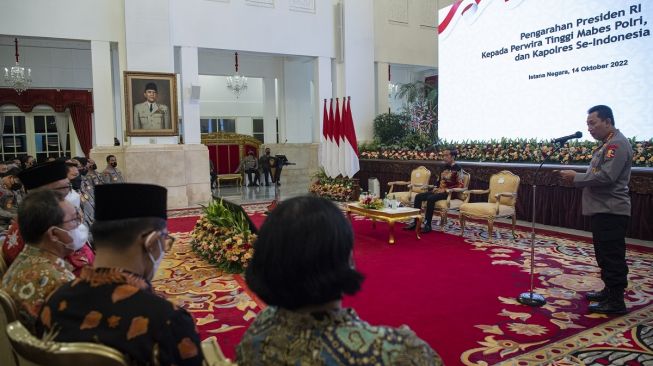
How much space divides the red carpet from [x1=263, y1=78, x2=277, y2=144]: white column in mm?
9604

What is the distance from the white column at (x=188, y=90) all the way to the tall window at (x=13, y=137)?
6.86 meters

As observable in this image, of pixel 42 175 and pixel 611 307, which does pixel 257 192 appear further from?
pixel 611 307

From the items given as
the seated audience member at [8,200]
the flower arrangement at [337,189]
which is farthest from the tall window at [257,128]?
the seated audience member at [8,200]

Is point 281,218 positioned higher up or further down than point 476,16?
further down

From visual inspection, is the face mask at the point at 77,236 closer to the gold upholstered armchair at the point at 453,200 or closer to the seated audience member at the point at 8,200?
the seated audience member at the point at 8,200

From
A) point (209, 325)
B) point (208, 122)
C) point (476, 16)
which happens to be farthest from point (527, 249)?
point (208, 122)

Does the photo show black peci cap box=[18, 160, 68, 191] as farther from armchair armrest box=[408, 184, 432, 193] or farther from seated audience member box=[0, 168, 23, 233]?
armchair armrest box=[408, 184, 432, 193]

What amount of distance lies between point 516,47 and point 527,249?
174 inches

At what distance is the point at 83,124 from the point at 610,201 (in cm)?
1473

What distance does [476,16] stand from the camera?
365 inches

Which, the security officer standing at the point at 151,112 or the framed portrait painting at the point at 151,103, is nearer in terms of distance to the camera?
the framed portrait painting at the point at 151,103

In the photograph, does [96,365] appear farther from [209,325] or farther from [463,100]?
[463,100]

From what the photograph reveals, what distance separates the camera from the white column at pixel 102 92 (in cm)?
974

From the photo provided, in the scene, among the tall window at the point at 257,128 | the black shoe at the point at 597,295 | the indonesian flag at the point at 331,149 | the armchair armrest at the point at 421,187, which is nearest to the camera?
the black shoe at the point at 597,295
